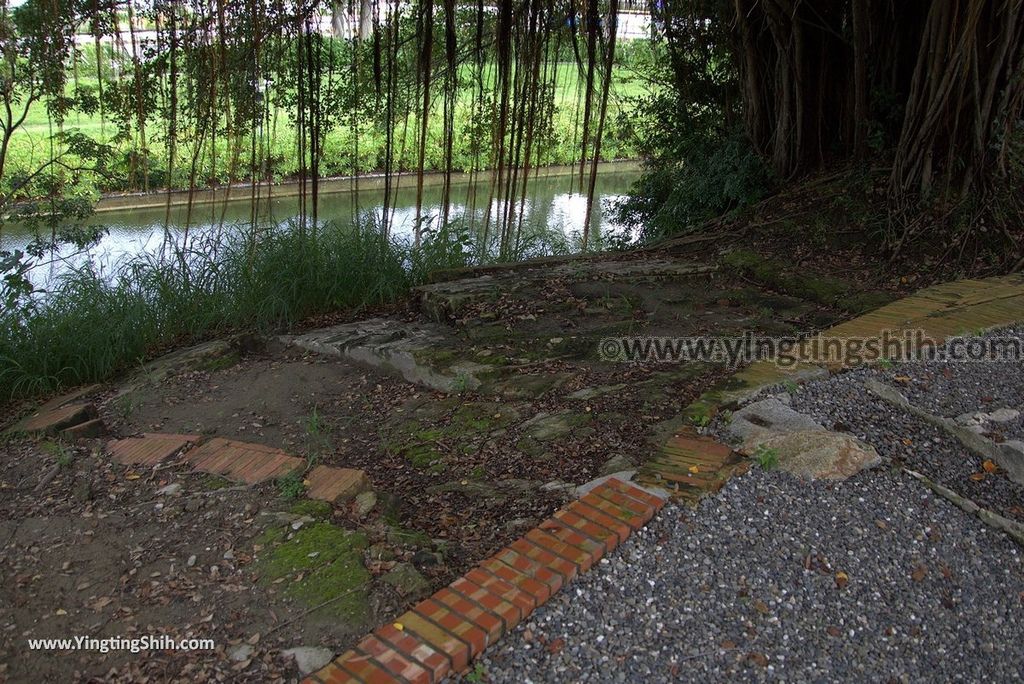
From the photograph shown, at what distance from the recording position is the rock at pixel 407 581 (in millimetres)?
1699

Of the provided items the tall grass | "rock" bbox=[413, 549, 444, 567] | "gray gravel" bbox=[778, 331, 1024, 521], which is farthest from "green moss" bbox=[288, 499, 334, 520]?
the tall grass

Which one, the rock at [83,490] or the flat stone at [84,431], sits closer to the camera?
the rock at [83,490]

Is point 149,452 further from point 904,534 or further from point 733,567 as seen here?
point 904,534

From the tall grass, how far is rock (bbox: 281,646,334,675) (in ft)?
8.39

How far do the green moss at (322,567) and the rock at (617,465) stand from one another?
64 centimetres

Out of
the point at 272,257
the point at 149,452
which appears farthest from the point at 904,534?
the point at 272,257

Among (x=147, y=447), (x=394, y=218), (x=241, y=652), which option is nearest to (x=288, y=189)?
(x=394, y=218)

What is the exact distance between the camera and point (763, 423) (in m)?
2.23

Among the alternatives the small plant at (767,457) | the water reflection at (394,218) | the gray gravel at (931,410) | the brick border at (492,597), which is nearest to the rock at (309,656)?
the brick border at (492,597)

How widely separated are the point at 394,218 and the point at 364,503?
6511mm

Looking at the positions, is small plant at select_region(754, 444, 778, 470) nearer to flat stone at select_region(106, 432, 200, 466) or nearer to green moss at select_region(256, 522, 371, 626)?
green moss at select_region(256, 522, 371, 626)

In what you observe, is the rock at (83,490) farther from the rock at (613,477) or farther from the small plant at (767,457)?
the small plant at (767,457)

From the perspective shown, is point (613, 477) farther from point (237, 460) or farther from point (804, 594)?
point (237, 460)

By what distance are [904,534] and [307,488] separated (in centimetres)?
145
